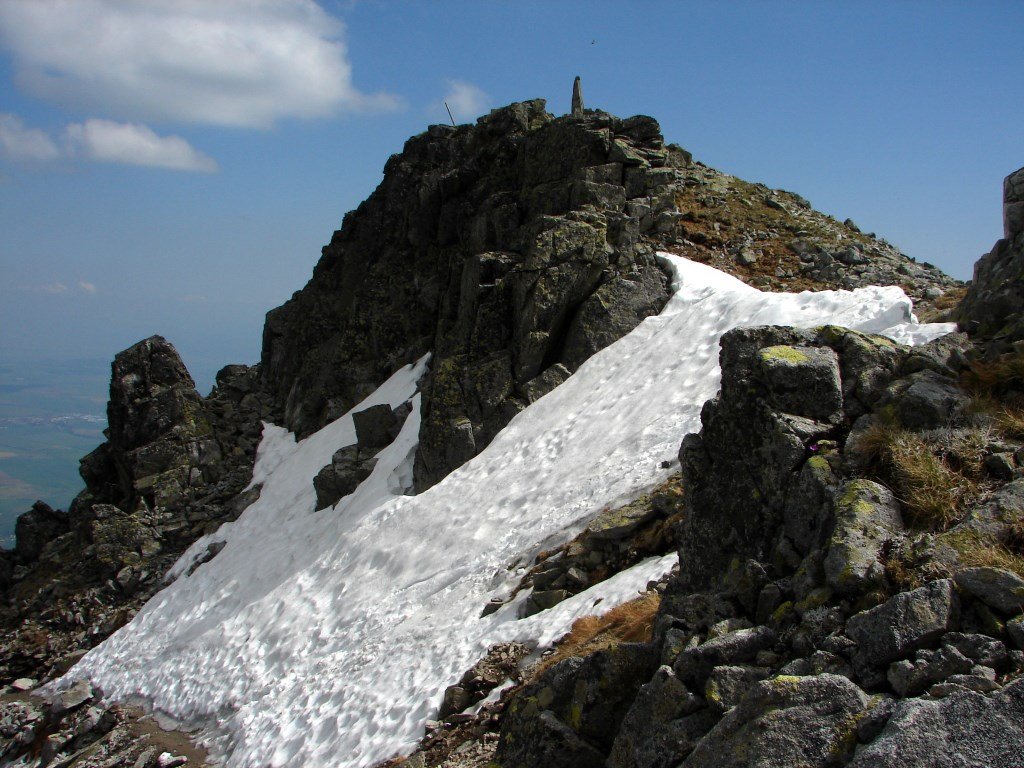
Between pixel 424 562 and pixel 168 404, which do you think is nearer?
pixel 424 562

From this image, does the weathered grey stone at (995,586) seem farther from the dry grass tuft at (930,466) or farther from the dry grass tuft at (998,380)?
the dry grass tuft at (998,380)

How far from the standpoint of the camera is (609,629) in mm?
13148

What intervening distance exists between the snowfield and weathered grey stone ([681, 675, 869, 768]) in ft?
24.8

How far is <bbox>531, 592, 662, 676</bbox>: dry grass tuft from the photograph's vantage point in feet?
40.7

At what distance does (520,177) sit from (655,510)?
26339mm

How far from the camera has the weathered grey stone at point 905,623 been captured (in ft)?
21.7

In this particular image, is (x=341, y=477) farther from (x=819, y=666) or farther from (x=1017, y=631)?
(x=1017, y=631)

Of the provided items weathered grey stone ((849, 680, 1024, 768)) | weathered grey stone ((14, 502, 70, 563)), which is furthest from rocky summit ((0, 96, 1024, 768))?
weathered grey stone ((14, 502, 70, 563))

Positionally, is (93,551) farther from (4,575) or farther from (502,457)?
(502,457)

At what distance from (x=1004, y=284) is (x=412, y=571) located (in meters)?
16.2

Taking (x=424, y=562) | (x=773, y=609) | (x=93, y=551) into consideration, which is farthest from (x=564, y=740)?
(x=93, y=551)

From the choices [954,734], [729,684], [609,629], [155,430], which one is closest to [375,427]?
[155,430]

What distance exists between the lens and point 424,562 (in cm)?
2180

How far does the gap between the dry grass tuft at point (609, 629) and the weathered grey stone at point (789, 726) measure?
500 centimetres
